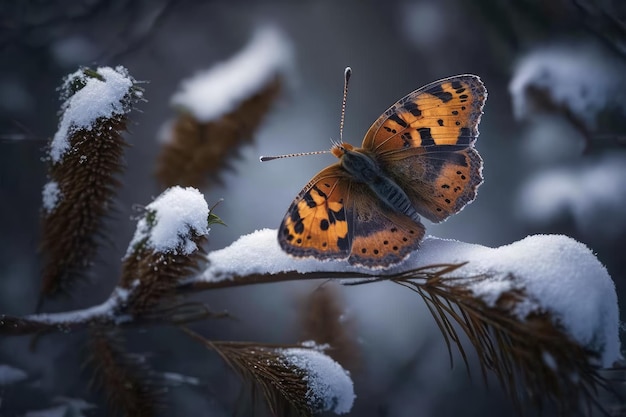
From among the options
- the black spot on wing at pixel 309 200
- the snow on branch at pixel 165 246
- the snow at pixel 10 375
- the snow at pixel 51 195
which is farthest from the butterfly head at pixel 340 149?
the snow at pixel 10 375

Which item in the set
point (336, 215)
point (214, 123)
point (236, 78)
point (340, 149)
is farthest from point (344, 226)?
point (236, 78)

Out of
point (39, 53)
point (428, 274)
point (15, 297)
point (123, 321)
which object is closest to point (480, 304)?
point (428, 274)

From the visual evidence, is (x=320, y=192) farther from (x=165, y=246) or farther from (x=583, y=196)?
(x=583, y=196)

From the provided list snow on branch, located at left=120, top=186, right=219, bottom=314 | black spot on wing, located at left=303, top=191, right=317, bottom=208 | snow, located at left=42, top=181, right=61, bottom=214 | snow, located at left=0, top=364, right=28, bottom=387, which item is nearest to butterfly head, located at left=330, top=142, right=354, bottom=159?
black spot on wing, located at left=303, top=191, right=317, bottom=208

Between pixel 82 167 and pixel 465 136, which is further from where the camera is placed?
pixel 465 136

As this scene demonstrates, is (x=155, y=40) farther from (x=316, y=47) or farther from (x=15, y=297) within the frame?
(x=15, y=297)

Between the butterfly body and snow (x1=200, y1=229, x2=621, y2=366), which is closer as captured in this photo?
snow (x1=200, y1=229, x2=621, y2=366)

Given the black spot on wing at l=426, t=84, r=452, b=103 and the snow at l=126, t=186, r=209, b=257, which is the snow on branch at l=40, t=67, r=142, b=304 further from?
the black spot on wing at l=426, t=84, r=452, b=103
